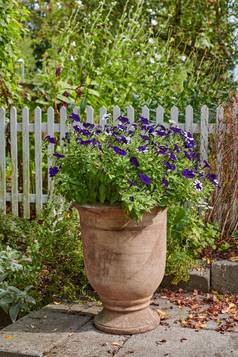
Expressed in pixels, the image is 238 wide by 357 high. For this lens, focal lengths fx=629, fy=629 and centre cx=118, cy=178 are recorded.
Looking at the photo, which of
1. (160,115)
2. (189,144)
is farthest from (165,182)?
(160,115)

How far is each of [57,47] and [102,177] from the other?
4.66m

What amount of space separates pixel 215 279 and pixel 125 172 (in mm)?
1348

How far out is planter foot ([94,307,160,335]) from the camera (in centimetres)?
360

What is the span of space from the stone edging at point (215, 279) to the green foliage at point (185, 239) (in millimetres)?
82

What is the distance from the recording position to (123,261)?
3.52m

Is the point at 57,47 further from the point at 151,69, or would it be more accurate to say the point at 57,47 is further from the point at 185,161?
the point at 185,161

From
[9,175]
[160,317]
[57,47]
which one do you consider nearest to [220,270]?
[160,317]

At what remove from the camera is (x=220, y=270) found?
4.40 meters

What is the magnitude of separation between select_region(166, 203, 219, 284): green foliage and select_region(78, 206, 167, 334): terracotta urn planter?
2.18 feet

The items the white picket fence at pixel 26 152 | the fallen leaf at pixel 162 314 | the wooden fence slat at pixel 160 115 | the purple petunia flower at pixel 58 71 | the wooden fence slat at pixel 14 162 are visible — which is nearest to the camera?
the fallen leaf at pixel 162 314

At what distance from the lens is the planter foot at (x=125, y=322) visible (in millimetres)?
3602

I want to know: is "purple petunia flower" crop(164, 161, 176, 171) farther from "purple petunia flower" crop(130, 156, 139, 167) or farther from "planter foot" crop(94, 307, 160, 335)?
"planter foot" crop(94, 307, 160, 335)

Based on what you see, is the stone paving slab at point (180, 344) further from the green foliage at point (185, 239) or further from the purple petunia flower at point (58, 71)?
the purple petunia flower at point (58, 71)

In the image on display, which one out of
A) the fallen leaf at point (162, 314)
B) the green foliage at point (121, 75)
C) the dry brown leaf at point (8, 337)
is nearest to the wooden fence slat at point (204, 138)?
the green foliage at point (121, 75)
